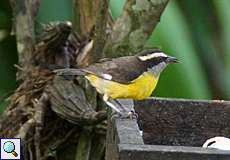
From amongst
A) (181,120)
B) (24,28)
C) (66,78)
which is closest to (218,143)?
(181,120)

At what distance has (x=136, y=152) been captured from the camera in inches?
69.1

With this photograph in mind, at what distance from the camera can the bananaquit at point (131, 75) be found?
250cm

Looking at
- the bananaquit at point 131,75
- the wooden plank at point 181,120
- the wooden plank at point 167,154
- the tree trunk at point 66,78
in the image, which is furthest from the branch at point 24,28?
the wooden plank at point 167,154

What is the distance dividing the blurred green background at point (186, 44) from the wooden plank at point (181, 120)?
70 centimetres

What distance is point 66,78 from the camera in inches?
125

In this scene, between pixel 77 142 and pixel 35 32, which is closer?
pixel 77 142

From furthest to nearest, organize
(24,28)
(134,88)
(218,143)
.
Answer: (24,28) < (134,88) < (218,143)

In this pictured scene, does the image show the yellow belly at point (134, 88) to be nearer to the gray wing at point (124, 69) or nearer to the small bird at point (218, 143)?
the gray wing at point (124, 69)

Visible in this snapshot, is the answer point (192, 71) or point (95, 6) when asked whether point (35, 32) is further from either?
point (192, 71)

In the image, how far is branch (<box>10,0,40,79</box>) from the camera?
3.45 m

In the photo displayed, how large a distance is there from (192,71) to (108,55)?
1.46 feet

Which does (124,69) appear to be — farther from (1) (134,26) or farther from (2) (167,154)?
(2) (167,154)

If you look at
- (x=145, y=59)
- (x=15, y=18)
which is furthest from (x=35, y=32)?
(x=145, y=59)

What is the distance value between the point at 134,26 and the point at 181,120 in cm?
58
